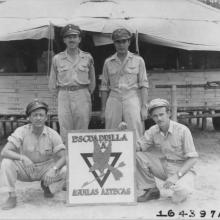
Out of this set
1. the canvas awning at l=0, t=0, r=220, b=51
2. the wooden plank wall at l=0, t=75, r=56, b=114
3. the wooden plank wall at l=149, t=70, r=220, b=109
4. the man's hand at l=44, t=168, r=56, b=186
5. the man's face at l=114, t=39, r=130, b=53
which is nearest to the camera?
the man's hand at l=44, t=168, r=56, b=186

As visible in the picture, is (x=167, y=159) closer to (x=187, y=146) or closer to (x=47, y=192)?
(x=187, y=146)

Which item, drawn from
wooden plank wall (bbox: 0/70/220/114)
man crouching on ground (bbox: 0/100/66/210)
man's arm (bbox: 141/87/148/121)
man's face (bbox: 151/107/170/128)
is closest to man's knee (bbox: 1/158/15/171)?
man crouching on ground (bbox: 0/100/66/210)

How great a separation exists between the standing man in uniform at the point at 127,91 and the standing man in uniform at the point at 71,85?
0.96ft

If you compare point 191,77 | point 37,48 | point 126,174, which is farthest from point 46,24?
point 126,174

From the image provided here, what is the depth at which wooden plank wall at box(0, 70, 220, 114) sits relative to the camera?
24.7 feet

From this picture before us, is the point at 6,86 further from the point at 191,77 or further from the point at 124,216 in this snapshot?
the point at 124,216

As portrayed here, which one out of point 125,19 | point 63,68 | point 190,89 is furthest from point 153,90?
point 63,68

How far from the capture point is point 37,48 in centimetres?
881

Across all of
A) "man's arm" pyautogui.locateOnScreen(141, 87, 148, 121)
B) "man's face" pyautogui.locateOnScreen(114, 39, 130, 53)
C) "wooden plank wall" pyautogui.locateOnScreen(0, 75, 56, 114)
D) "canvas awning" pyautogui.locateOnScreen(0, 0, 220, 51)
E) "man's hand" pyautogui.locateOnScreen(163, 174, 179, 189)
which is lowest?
"man's hand" pyautogui.locateOnScreen(163, 174, 179, 189)

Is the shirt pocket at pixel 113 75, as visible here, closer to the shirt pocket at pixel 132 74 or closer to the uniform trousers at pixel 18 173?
the shirt pocket at pixel 132 74

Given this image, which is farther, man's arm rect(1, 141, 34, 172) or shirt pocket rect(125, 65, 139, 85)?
shirt pocket rect(125, 65, 139, 85)

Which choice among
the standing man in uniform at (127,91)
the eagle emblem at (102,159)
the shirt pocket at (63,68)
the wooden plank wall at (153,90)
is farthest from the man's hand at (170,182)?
the wooden plank wall at (153,90)

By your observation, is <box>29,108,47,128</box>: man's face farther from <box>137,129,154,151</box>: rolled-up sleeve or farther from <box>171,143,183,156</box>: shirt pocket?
<box>171,143,183,156</box>: shirt pocket

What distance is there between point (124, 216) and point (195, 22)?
482cm
